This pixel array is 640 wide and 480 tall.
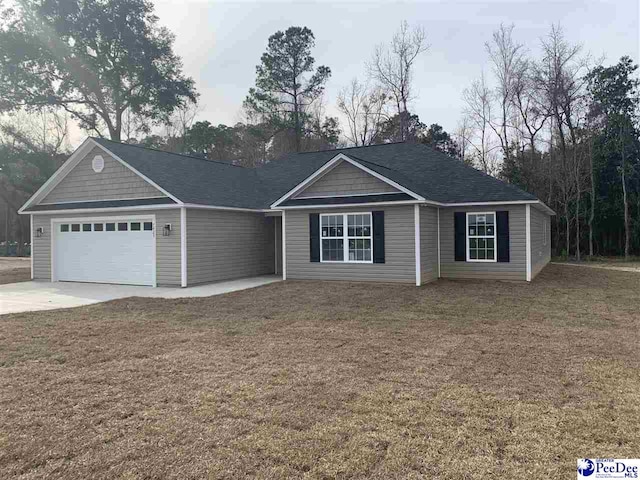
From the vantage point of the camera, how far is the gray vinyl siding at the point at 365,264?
13234 millimetres

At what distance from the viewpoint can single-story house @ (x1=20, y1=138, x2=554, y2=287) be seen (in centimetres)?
1360

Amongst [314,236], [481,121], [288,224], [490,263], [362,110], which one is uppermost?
[362,110]

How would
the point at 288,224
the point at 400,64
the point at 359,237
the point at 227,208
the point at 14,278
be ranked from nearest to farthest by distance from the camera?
the point at 359,237
the point at 288,224
the point at 227,208
the point at 14,278
the point at 400,64

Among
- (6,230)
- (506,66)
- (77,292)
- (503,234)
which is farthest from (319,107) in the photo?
(6,230)

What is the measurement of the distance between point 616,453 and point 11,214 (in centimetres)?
4755

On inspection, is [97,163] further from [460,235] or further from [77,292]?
[460,235]

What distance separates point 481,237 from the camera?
14.5m

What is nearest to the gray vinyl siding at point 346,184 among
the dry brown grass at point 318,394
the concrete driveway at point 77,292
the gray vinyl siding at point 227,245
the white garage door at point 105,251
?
the gray vinyl siding at point 227,245

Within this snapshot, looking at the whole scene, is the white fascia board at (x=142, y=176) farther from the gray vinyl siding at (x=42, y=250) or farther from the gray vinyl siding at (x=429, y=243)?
the gray vinyl siding at (x=429, y=243)

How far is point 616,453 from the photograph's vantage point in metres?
3.45

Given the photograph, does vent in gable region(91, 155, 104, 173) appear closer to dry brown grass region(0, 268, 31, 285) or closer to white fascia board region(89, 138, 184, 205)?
white fascia board region(89, 138, 184, 205)

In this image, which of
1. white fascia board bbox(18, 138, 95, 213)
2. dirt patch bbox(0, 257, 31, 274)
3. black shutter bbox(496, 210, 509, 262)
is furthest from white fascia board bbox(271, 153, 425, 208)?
dirt patch bbox(0, 257, 31, 274)

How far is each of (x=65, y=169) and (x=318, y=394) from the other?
14.6 m

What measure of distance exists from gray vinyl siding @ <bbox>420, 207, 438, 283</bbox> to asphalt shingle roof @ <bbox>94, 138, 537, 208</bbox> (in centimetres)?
51
